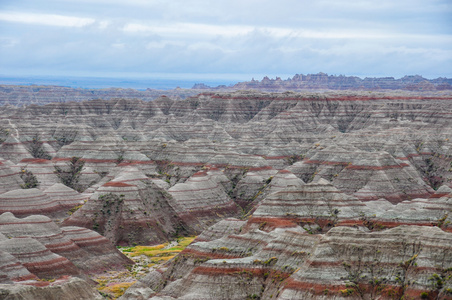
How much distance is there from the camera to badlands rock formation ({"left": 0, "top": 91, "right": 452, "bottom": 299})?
61.9m

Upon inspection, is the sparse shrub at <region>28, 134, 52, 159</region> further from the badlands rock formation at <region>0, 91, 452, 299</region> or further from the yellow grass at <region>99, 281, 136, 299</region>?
the yellow grass at <region>99, 281, 136, 299</region>

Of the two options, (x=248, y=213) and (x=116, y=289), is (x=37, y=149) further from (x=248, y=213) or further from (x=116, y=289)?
(x=116, y=289)

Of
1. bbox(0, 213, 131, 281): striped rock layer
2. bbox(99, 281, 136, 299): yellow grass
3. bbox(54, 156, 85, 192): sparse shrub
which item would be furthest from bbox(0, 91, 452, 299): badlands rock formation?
bbox(99, 281, 136, 299): yellow grass

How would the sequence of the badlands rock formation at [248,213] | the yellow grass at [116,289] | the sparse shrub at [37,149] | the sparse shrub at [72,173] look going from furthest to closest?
the sparse shrub at [37,149] < the sparse shrub at [72,173] < the yellow grass at [116,289] < the badlands rock formation at [248,213]

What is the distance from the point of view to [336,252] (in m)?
63.2

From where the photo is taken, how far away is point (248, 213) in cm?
12288

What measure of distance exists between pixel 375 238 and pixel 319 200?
3458 centimetres

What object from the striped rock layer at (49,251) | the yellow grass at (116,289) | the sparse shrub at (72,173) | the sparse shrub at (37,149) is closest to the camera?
the yellow grass at (116,289)

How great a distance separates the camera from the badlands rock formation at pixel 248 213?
61.9 m

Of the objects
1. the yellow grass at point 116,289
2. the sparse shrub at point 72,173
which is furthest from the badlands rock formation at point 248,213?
the yellow grass at point 116,289

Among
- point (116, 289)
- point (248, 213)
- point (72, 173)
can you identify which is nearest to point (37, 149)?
point (72, 173)

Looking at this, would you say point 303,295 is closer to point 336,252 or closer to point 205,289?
point 336,252

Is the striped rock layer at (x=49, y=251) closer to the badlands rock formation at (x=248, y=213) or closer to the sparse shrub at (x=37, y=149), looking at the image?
the badlands rock formation at (x=248, y=213)

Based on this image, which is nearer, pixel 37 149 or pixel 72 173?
pixel 72 173
